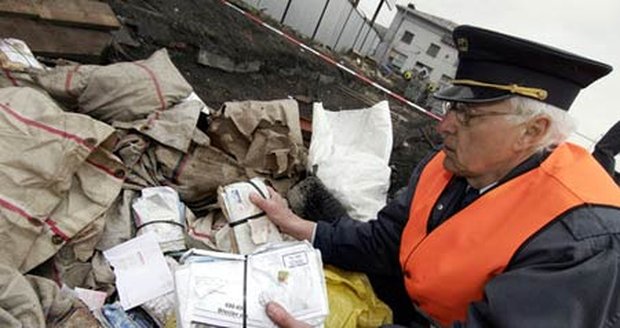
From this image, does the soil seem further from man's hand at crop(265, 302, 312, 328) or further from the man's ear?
man's hand at crop(265, 302, 312, 328)

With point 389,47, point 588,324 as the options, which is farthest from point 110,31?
point 389,47

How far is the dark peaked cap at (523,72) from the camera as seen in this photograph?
1.58 metres

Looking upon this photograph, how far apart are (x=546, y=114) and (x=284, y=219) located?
1.14 m

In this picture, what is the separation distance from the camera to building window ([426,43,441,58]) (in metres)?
25.6

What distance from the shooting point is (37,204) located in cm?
193

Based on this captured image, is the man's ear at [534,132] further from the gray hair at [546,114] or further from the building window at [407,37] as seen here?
the building window at [407,37]

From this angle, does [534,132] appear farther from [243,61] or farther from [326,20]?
[326,20]

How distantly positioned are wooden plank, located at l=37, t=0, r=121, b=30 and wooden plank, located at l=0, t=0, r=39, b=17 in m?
0.04

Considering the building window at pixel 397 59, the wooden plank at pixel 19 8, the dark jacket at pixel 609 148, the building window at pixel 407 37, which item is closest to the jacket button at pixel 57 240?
the wooden plank at pixel 19 8

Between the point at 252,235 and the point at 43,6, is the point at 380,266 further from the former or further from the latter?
the point at 43,6

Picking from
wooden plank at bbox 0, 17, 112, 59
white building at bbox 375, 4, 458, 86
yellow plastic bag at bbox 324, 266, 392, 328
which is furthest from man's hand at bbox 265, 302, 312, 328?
white building at bbox 375, 4, 458, 86

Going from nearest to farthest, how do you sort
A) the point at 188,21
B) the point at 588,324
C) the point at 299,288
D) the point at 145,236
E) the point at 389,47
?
the point at 588,324 < the point at 299,288 < the point at 145,236 < the point at 188,21 < the point at 389,47

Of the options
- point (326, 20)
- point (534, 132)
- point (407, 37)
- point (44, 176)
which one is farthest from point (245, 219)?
point (407, 37)

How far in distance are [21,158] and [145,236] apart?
55 centimetres
